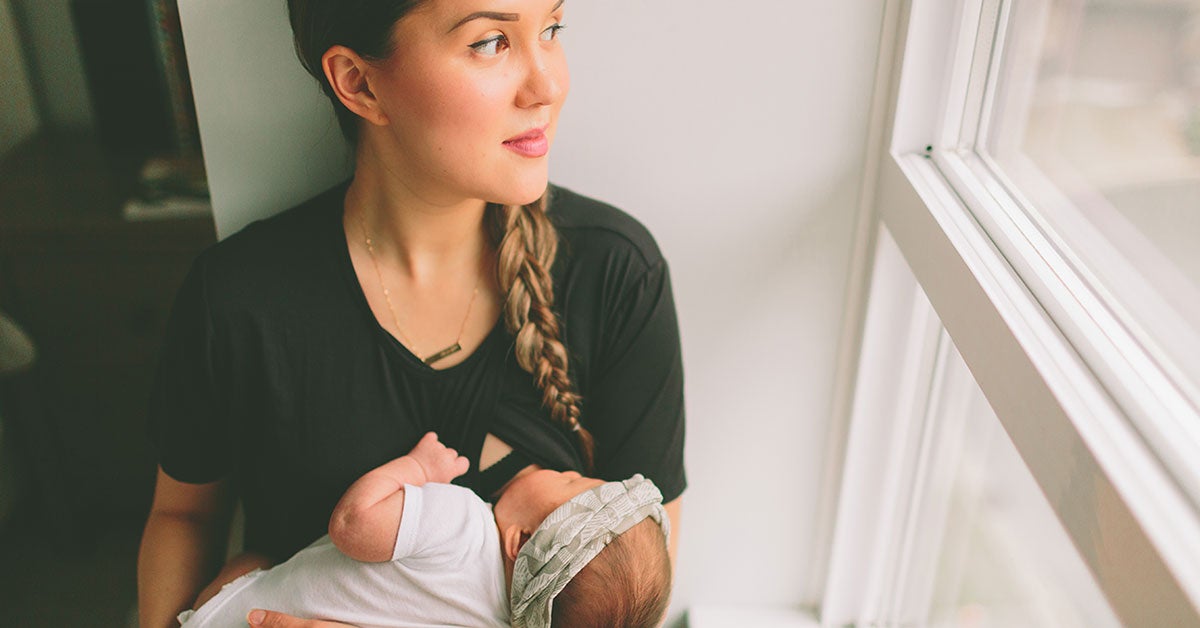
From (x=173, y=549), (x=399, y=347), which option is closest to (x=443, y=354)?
(x=399, y=347)

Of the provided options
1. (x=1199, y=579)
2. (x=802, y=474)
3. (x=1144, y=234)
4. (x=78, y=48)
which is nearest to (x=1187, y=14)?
(x=1144, y=234)

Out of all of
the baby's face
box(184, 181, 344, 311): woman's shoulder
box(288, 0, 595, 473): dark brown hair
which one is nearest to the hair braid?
box(288, 0, 595, 473): dark brown hair

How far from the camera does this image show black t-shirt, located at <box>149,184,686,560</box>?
1.20 metres

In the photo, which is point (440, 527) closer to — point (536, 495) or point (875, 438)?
point (536, 495)

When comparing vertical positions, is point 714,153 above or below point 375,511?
above

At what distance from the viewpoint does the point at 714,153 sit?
4.46 feet

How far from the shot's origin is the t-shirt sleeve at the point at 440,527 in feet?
3.66

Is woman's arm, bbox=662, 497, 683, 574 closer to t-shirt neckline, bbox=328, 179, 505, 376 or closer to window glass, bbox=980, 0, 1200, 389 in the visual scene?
t-shirt neckline, bbox=328, 179, 505, 376

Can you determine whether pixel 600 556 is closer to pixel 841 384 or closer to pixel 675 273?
pixel 675 273

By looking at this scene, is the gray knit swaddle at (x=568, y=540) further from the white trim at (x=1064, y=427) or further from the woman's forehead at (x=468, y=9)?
the woman's forehead at (x=468, y=9)

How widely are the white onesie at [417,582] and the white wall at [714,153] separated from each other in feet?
1.63

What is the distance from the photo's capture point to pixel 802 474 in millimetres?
1628

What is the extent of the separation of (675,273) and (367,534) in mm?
617

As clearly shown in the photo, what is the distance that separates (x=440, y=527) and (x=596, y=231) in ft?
1.43
